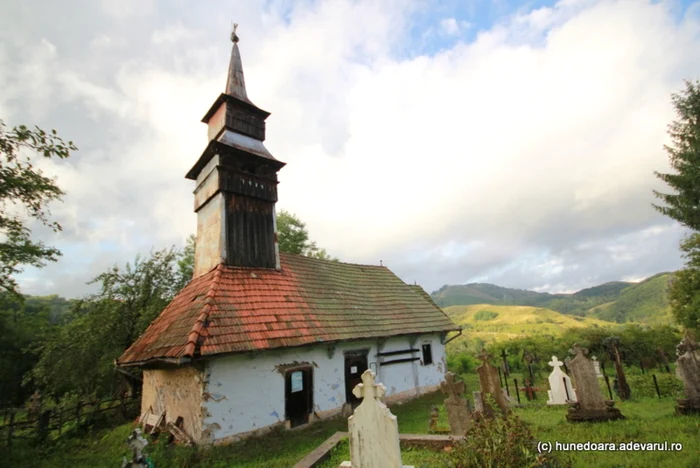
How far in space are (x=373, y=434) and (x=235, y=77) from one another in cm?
1489

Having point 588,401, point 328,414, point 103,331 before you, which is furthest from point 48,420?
point 588,401

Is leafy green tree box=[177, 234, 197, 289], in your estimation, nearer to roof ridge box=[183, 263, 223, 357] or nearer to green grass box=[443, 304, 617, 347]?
roof ridge box=[183, 263, 223, 357]

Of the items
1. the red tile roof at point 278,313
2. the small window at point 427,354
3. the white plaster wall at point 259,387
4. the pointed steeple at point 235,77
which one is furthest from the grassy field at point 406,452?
the pointed steeple at point 235,77

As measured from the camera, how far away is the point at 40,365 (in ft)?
48.0

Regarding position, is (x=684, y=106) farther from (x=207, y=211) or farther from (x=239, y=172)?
(x=207, y=211)

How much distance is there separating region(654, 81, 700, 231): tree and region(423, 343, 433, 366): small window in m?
12.2

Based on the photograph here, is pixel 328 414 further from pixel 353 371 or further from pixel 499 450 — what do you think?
pixel 499 450

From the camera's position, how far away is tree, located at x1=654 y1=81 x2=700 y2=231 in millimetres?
13492

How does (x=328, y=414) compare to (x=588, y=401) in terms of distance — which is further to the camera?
(x=328, y=414)

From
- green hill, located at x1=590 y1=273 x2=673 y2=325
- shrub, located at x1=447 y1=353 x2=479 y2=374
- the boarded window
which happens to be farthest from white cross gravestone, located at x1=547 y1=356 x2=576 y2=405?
green hill, located at x1=590 y1=273 x2=673 y2=325

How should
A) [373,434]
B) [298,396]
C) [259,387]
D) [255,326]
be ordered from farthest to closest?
[298,396] → [255,326] → [259,387] → [373,434]

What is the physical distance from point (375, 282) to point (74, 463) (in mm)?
12192

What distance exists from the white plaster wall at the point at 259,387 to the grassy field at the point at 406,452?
0.44 metres

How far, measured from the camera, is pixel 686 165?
44.8 feet
